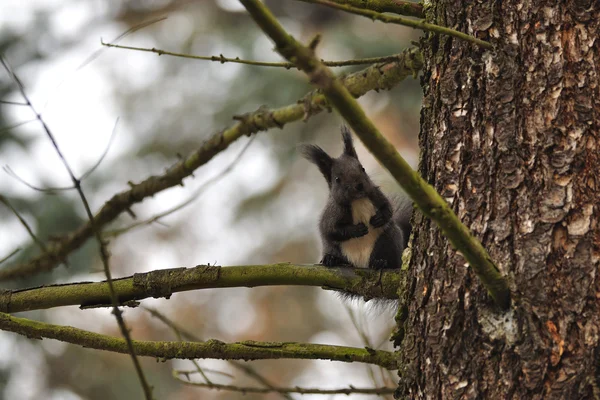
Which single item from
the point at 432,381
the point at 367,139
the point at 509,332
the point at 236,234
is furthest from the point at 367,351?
the point at 236,234

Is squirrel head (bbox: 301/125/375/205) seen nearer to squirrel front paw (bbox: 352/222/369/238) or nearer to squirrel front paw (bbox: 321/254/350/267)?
squirrel front paw (bbox: 352/222/369/238)

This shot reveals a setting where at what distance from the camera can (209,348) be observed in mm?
1850

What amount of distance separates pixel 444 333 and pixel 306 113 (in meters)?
0.71

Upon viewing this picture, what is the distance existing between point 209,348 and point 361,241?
127cm

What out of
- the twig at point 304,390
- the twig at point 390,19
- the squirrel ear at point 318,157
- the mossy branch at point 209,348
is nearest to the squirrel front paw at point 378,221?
the squirrel ear at point 318,157

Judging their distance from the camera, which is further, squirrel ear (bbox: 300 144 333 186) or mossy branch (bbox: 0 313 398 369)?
squirrel ear (bbox: 300 144 333 186)

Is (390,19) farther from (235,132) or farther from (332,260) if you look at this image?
(332,260)

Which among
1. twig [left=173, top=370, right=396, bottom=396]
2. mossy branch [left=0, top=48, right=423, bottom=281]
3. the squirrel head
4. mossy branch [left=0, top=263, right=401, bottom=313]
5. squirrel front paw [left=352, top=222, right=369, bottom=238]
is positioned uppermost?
the squirrel head

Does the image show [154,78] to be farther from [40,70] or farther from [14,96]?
[14,96]

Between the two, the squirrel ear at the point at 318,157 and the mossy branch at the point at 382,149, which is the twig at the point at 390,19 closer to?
the mossy branch at the point at 382,149

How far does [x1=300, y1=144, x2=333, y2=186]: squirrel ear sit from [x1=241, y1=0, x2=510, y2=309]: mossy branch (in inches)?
65.7

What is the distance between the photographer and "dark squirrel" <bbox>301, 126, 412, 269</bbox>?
9.62ft

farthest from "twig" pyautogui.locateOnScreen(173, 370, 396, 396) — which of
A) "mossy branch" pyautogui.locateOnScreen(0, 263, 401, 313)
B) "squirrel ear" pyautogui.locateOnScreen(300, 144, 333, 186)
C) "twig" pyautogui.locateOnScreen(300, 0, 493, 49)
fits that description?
"squirrel ear" pyautogui.locateOnScreen(300, 144, 333, 186)

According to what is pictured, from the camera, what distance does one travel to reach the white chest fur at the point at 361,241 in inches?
116
